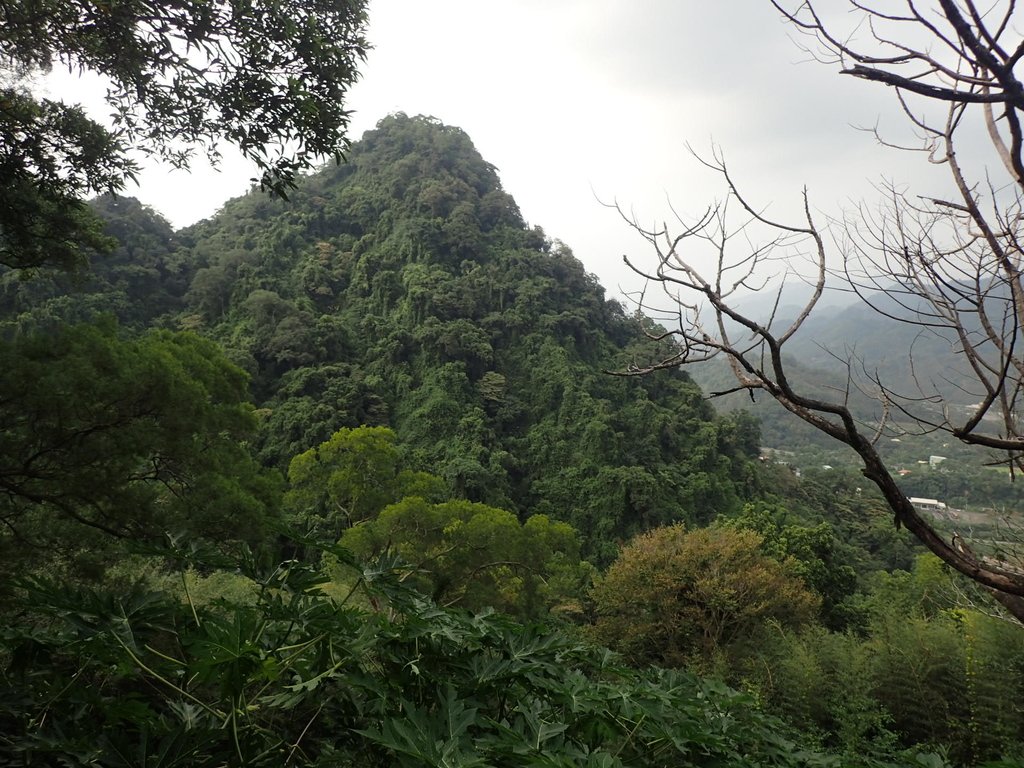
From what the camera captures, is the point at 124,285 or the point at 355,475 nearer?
the point at 355,475

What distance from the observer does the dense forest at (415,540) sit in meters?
0.82

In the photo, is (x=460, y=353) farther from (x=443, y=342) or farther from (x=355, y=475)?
(x=355, y=475)

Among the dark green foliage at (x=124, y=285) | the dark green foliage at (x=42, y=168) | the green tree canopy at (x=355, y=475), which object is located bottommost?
the green tree canopy at (x=355, y=475)

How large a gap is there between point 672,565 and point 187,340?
756 cm

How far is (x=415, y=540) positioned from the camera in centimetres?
820

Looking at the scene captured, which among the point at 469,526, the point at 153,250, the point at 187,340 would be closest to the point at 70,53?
the point at 187,340

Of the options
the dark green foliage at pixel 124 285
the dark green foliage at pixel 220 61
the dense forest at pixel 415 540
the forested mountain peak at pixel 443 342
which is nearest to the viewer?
the dense forest at pixel 415 540

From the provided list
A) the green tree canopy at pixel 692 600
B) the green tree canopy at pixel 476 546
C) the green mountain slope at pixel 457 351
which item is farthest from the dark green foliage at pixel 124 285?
the green tree canopy at pixel 692 600

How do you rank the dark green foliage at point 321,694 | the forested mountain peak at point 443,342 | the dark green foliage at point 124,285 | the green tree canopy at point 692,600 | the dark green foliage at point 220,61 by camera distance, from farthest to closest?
the forested mountain peak at point 443,342 < the dark green foliage at point 124,285 < the green tree canopy at point 692,600 < the dark green foliage at point 220,61 < the dark green foliage at point 321,694

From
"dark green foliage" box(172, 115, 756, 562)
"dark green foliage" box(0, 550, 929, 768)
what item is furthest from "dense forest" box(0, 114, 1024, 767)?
"dark green foliage" box(172, 115, 756, 562)

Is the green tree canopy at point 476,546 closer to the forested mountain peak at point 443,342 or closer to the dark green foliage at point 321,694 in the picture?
the dark green foliage at point 321,694

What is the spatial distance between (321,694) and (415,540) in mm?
7667

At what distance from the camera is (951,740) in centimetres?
487

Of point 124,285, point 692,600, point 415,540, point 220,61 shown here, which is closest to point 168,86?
point 220,61
